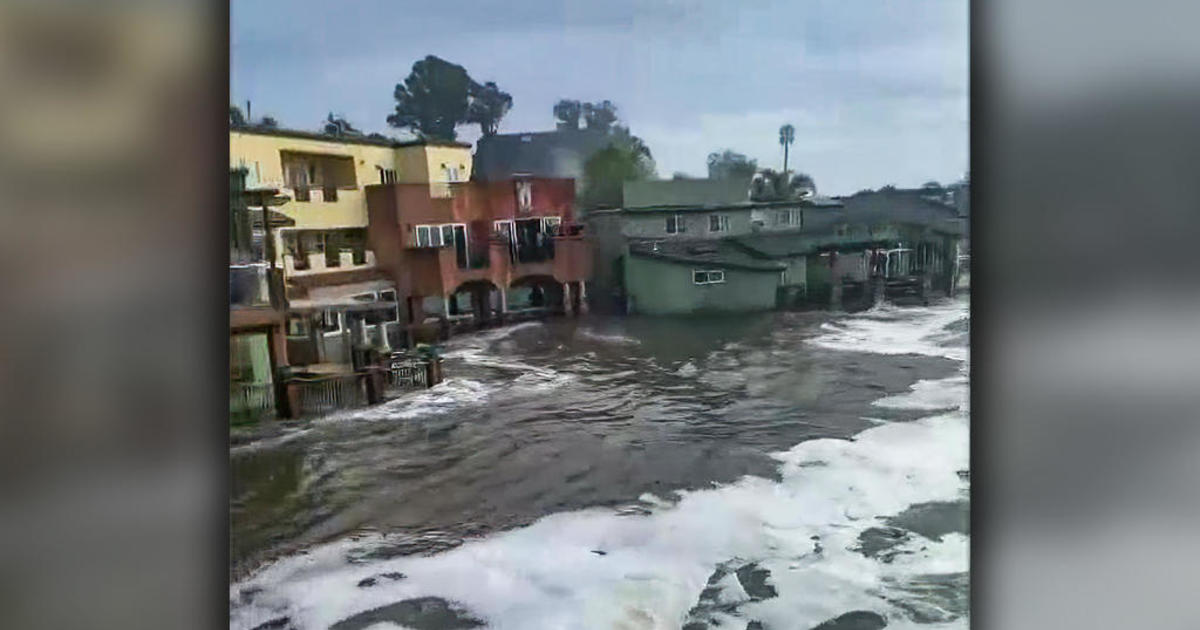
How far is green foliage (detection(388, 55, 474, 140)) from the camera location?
1.66 meters

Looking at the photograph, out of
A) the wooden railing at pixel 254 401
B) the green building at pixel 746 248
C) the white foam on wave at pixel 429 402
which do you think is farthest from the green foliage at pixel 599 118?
the wooden railing at pixel 254 401

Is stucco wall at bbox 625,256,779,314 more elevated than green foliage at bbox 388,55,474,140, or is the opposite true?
green foliage at bbox 388,55,474,140

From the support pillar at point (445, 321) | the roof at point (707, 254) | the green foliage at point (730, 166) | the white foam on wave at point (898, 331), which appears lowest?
the white foam on wave at point (898, 331)

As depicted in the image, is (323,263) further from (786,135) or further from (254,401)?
(786,135)

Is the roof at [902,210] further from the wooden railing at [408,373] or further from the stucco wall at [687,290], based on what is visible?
the wooden railing at [408,373]

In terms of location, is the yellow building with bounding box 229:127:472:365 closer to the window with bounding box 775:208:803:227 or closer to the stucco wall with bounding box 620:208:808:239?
the stucco wall with bounding box 620:208:808:239

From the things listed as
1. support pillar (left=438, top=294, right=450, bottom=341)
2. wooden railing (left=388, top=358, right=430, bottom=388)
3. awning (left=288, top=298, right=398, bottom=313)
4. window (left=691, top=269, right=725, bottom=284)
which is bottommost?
wooden railing (left=388, top=358, right=430, bottom=388)

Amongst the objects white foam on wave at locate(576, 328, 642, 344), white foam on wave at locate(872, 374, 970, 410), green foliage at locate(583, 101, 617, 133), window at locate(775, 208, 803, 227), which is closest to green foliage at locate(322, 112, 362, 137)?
green foliage at locate(583, 101, 617, 133)

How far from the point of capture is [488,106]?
167cm

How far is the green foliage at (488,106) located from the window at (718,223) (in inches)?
14.6

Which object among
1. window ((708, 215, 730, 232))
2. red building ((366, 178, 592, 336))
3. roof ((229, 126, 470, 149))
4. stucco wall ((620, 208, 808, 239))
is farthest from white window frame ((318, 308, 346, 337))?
window ((708, 215, 730, 232))

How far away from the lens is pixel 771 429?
1670mm

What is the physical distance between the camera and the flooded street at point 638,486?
1.65m
